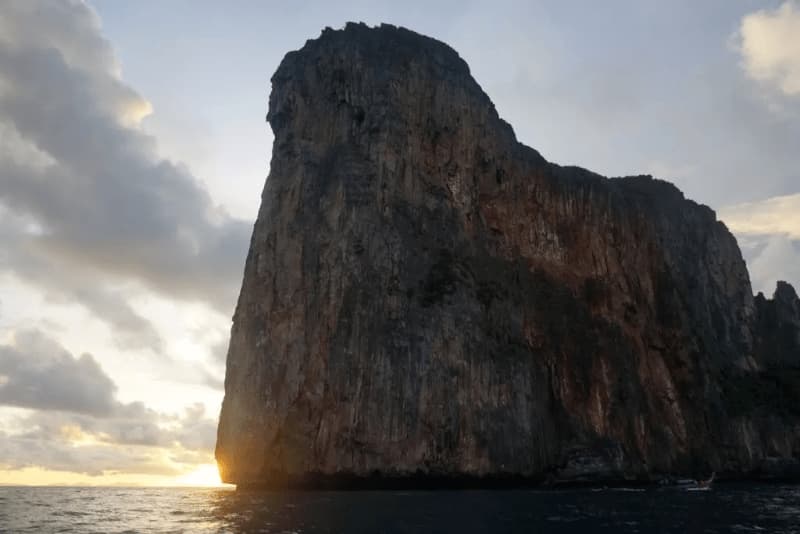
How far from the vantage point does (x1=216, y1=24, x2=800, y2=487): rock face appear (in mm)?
62844

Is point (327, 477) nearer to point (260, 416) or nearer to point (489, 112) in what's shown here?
point (260, 416)

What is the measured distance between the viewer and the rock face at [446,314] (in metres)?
Answer: 62.8

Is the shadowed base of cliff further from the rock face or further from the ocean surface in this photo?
the ocean surface

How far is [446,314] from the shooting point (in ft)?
222

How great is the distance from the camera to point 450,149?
7906 cm

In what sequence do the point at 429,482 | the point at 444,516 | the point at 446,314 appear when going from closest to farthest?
the point at 444,516 → the point at 429,482 → the point at 446,314

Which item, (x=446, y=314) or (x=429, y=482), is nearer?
(x=429, y=482)

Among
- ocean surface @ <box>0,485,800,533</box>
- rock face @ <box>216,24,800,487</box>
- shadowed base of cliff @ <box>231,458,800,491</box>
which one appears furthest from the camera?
rock face @ <box>216,24,800,487</box>

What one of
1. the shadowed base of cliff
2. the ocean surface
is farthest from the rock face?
the ocean surface

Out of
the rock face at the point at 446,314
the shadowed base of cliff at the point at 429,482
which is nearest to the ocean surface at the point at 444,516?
the shadowed base of cliff at the point at 429,482

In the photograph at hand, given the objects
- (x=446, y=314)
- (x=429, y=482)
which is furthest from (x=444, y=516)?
(x=446, y=314)

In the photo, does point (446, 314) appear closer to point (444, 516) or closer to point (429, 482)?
point (429, 482)

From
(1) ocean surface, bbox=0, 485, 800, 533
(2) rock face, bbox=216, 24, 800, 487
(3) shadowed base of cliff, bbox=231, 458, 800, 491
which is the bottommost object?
(1) ocean surface, bbox=0, 485, 800, 533

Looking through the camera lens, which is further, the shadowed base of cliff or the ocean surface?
the shadowed base of cliff
